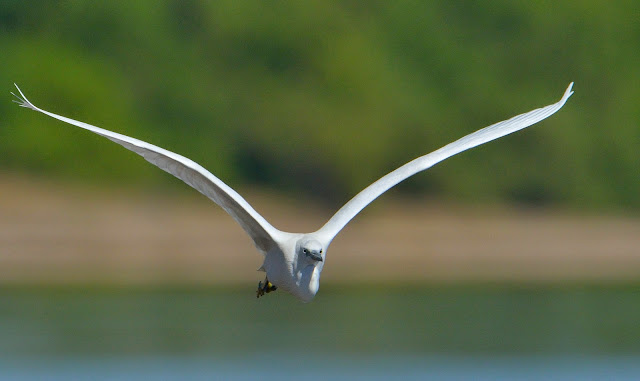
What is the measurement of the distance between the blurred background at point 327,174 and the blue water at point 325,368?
40.7 inches

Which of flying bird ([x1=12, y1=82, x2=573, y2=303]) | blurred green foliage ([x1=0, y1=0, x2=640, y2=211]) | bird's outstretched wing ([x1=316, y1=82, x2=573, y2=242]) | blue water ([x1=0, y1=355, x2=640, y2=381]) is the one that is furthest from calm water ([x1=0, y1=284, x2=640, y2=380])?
blurred green foliage ([x1=0, y1=0, x2=640, y2=211])

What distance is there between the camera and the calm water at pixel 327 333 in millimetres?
21750

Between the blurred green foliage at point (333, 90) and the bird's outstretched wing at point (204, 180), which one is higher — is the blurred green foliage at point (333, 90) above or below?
above

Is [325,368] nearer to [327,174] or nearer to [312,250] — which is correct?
[312,250]

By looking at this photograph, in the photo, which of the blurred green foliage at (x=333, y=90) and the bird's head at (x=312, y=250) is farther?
the blurred green foliage at (x=333, y=90)

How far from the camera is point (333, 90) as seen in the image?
44.4 m

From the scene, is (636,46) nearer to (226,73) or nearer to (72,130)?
(226,73)

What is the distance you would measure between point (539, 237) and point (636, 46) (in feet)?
43.0

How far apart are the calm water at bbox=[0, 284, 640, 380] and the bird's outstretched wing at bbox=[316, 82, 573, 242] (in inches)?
266

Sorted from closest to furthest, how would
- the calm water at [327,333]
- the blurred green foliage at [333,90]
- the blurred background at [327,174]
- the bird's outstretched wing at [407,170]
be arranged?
the bird's outstretched wing at [407,170], the calm water at [327,333], the blurred background at [327,174], the blurred green foliage at [333,90]

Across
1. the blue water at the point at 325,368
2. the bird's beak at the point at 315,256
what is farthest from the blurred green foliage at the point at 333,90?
the bird's beak at the point at 315,256

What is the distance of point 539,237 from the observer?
40.5 m

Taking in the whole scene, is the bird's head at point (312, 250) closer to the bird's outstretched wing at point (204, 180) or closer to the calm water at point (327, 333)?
the bird's outstretched wing at point (204, 180)

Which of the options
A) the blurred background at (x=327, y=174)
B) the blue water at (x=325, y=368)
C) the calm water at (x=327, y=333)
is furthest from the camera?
the blurred background at (x=327, y=174)
